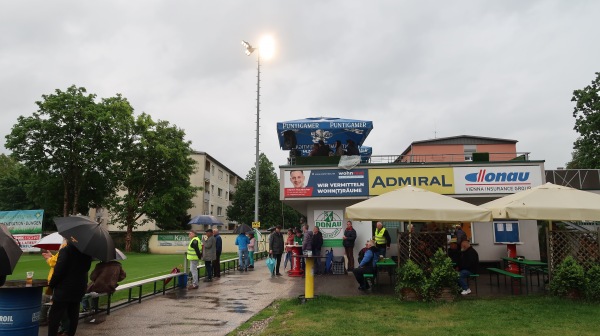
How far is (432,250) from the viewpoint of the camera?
9969 mm

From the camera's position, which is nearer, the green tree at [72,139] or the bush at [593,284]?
the bush at [593,284]

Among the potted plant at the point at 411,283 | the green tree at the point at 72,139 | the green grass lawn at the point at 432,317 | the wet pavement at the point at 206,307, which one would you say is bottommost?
the wet pavement at the point at 206,307

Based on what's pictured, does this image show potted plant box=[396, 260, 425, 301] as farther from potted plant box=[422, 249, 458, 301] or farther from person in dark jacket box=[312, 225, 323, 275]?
person in dark jacket box=[312, 225, 323, 275]

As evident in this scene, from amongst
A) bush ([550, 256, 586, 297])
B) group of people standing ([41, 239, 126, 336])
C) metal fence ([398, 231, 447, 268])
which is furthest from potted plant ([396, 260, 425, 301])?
group of people standing ([41, 239, 126, 336])

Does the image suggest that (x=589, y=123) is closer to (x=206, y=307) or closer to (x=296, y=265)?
(x=296, y=265)

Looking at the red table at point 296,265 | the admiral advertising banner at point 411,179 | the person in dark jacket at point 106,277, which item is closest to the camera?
the person in dark jacket at point 106,277

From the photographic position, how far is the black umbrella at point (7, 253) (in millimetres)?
5090

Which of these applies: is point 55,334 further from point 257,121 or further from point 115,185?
point 115,185

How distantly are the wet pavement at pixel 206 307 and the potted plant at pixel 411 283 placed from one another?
136 cm

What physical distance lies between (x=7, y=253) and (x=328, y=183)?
11.1 meters

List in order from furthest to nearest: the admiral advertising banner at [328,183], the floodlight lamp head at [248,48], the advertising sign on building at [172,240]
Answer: the advertising sign on building at [172,240] → the floodlight lamp head at [248,48] → the admiral advertising banner at [328,183]

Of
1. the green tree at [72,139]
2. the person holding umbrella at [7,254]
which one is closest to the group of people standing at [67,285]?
the person holding umbrella at [7,254]

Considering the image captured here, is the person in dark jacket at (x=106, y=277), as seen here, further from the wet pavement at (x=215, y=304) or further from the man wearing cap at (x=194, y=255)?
the man wearing cap at (x=194, y=255)

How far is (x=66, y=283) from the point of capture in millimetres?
6074
